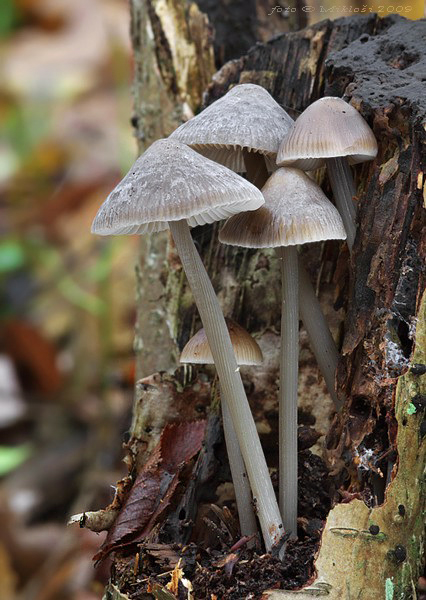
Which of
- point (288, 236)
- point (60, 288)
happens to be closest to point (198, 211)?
point (288, 236)

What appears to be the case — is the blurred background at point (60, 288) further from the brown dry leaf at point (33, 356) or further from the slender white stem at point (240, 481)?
the slender white stem at point (240, 481)

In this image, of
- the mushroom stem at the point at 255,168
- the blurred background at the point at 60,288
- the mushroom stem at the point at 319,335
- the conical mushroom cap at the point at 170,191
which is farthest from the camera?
the blurred background at the point at 60,288

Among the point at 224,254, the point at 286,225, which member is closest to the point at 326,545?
the point at 286,225

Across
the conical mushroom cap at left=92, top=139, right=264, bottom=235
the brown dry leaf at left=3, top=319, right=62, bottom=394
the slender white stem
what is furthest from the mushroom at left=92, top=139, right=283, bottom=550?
the brown dry leaf at left=3, top=319, right=62, bottom=394

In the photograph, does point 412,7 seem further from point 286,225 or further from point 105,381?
point 105,381

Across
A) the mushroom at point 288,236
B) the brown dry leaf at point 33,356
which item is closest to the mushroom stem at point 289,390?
the mushroom at point 288,236

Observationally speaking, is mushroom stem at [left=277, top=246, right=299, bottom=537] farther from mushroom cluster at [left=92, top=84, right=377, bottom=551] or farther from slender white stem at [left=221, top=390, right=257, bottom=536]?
slender white stem at [left=221, top=390, right=257, bottom=536]
